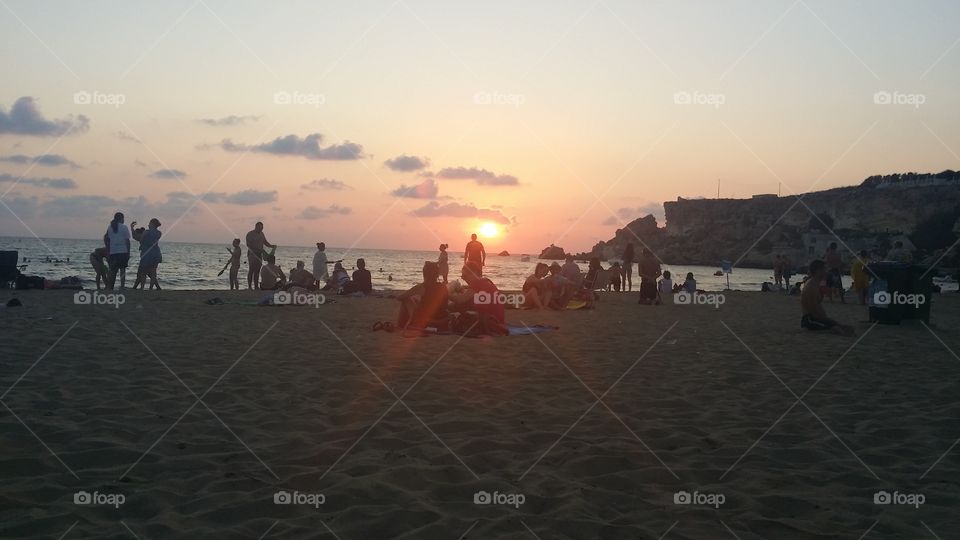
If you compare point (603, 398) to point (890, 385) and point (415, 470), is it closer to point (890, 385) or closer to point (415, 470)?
point (415, 470)

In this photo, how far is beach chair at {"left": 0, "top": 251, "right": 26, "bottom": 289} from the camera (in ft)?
57.8

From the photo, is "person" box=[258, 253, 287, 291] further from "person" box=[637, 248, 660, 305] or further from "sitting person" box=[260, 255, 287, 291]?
"person" box=[637, 248, 660, 305]

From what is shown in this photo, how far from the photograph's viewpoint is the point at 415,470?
13.7 feet

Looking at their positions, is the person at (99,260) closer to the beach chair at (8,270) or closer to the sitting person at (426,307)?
the beach chair at (8,270)

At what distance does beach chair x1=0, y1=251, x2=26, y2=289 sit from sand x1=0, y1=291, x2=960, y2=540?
1043 cm

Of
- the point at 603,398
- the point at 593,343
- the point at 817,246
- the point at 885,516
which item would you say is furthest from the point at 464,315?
the point at 817,246

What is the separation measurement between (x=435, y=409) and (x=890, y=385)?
508 cm

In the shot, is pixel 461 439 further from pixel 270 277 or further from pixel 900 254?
pixel 900 254

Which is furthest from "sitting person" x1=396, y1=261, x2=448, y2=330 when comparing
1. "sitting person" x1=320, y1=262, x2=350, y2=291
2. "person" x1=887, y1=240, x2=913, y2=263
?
"person" x1=887, y1=240, x2=913, y2=263

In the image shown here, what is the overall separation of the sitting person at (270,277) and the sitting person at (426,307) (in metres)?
10.1

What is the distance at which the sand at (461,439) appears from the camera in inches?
136

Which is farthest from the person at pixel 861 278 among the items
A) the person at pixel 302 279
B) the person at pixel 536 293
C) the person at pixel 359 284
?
the person at pixel 302 279

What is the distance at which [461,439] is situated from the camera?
191 inches

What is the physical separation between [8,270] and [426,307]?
13667 mm
